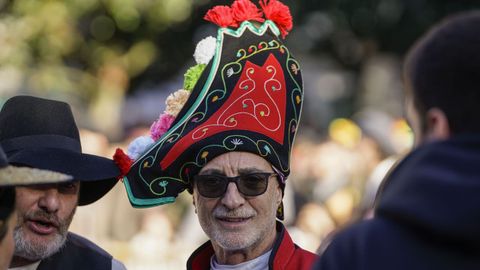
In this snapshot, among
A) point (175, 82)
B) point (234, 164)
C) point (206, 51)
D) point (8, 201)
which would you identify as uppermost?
point (206, 51)

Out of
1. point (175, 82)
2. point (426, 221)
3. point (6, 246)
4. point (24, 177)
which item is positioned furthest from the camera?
point (175, 82)

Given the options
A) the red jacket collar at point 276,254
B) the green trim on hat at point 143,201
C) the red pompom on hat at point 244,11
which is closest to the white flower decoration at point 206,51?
the red pompom on hat at point 244,11

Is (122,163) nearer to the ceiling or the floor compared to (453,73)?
nearer to the floor

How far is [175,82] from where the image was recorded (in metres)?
17.1

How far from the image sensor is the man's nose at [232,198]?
491 centimetres

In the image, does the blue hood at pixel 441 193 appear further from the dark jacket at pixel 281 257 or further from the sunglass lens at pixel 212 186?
the sunglass lens at pixel 212 186

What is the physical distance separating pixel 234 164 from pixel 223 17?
0.68 meters

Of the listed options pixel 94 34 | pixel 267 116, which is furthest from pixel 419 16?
pixel 267 116

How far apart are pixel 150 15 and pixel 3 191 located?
10842 mm

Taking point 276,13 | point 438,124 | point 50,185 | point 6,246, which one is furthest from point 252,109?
point 438,124

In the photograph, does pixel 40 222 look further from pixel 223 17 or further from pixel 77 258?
Result: pixel 223 17

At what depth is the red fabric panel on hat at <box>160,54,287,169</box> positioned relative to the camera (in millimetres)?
4973

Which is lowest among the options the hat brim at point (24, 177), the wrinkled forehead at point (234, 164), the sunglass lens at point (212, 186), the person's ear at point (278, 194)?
the person's ear at point (278, 194)

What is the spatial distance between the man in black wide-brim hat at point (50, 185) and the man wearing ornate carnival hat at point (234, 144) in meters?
0.21
